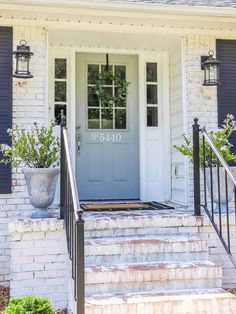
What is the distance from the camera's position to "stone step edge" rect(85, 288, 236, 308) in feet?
9.74

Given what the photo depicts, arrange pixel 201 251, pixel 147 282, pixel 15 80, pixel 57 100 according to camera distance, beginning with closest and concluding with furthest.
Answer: pixel 147 282
pixel 201 251
pixel 15 80
pixel 57 100

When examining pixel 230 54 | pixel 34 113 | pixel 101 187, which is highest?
pixel 230 54

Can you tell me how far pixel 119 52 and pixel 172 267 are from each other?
3224mm

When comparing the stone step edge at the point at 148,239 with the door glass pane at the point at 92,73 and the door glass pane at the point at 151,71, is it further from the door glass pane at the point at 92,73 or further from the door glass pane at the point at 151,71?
the door glass pane at the point at 92,73

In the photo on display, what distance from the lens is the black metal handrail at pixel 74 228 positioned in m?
2.66

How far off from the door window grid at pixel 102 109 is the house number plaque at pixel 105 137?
4.0 inches

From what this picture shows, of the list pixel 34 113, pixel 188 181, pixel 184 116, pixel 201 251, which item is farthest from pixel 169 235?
pixel 34 113

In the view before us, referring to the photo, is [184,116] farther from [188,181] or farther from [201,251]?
[201,251]

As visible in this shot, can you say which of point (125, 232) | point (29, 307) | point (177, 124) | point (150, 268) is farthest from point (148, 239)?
point (177, 124)

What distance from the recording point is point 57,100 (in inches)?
206

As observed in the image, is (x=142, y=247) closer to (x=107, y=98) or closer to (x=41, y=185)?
(x=41, y=185)

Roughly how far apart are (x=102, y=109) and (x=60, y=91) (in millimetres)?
655

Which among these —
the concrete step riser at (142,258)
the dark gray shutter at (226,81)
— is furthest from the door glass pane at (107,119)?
the concrete step riser at (142,258)

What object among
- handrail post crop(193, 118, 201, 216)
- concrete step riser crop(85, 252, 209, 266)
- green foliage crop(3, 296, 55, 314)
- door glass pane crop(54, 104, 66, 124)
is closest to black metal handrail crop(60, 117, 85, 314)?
green foliage crop(3, 296, 55, 314)
